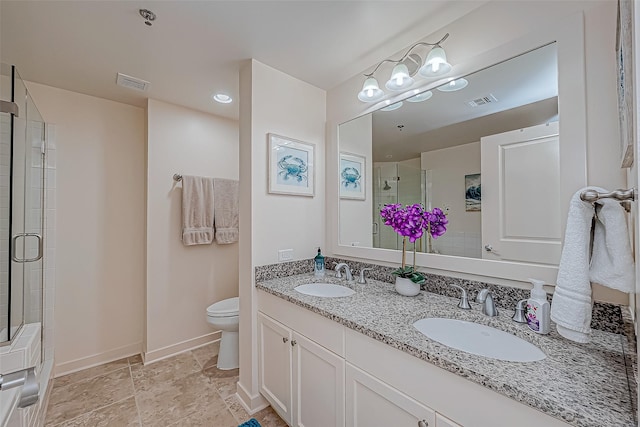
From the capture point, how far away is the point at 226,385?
2.02m

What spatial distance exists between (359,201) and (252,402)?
5.10ft

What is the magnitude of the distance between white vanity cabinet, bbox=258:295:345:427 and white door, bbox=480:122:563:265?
0.89 m

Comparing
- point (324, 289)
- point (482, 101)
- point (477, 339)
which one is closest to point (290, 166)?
point (324, 289)

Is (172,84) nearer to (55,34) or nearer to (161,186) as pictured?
(55,34)

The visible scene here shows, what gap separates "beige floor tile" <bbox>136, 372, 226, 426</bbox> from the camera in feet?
5.59

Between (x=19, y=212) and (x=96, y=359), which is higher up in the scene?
(x=19, y=212)

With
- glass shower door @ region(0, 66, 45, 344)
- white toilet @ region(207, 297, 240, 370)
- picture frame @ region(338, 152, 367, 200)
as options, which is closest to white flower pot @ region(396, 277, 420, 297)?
picture frame @ region(338, 152, 367, 200)

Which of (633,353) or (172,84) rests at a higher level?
(172,84)

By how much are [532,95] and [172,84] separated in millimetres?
2394

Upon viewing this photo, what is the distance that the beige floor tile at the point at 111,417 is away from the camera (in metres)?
1.65

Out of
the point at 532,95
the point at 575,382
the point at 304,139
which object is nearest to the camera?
the point at 575,382

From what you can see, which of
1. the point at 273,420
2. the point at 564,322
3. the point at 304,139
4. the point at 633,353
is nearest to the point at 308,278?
the point at 273,420

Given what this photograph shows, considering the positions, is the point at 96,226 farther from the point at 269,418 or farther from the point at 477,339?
the point at 477,339

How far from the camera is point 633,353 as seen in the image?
751 mm
